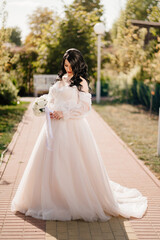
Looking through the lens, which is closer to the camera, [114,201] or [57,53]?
[114,201]

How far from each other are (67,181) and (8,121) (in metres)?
7.52

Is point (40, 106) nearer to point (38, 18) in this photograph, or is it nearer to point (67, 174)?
point (67, 174)

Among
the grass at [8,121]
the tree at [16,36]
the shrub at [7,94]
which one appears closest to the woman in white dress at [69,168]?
the grass at [8,121]

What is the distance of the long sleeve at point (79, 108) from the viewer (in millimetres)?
3939

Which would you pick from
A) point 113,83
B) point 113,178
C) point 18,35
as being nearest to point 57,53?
point 113,83

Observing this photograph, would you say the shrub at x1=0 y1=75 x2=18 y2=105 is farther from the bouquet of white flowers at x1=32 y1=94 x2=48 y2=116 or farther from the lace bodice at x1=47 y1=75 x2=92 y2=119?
the lace bodice at x1=47 y1=75 x2=92 y2=119

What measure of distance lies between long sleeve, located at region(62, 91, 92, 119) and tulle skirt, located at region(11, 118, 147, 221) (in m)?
0.10

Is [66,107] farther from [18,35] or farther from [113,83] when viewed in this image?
[18,35]

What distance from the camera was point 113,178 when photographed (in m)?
5.62

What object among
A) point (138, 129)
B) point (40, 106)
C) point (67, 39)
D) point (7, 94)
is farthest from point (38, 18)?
point (40, 106)

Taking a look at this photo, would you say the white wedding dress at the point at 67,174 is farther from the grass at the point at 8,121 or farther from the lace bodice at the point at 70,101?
the grass at the point at 8,121

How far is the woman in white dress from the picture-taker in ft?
12.8

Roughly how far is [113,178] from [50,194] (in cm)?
196

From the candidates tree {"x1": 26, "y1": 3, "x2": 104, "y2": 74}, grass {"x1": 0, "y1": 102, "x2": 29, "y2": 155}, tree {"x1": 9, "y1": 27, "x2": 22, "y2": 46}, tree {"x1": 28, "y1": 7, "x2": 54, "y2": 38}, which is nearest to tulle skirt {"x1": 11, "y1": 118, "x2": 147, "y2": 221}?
grass {"x1": 0, "y1": 102, "x2": 29, "y2": 155}
